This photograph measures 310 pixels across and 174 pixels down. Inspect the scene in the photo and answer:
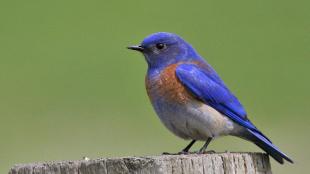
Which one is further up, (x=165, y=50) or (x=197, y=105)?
(x=165, y=50)

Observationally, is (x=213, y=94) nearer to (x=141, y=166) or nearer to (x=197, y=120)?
(x=197, y=120)

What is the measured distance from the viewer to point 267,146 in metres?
7.71

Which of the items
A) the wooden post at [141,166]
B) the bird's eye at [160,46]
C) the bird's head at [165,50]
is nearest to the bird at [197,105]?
the bird's head at [165,50]

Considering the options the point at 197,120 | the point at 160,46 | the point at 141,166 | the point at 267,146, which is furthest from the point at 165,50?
the point at 141,166

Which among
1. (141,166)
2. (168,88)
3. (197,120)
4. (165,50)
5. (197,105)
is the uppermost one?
(165,50)

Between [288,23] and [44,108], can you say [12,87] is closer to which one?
[44,108]

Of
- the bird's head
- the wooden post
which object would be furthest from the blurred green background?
the wooden post

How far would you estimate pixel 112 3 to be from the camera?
22562 millimetres

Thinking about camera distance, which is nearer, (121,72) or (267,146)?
(267,146)

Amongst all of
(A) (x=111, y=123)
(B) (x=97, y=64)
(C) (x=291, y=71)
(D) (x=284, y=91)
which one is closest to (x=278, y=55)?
(C) (x=291, y=71)

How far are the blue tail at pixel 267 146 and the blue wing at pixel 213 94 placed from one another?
95 mm

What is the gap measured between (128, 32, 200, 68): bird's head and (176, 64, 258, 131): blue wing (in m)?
0.41

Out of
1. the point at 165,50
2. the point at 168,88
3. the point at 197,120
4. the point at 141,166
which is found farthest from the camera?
the point at 165,50

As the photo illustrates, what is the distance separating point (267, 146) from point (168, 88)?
1.08 m
